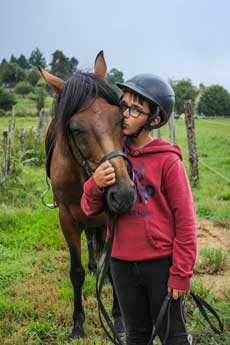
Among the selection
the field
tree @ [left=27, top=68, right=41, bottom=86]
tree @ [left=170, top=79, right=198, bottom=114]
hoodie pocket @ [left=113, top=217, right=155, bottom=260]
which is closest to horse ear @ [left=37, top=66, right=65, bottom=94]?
hoodie pocket @ [left=113, top=217, right=155, bottom=260]

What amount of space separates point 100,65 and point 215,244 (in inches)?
119

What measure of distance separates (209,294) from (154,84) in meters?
2.18

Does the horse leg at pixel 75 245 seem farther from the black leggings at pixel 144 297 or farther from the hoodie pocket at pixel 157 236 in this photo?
the hoodie pocket at pixel 157 236

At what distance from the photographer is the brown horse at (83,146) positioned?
1.88m

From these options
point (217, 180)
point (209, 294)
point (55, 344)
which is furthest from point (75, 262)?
point (217, 180)

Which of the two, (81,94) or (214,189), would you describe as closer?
(81,94)

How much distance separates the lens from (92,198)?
1934 mm

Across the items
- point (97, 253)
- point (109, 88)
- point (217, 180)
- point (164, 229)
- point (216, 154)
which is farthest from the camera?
point (216, 154)

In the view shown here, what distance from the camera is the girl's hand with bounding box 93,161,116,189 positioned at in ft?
5.99

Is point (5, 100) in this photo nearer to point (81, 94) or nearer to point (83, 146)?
point (81, 94)

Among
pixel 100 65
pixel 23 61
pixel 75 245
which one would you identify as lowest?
pixel 75 245

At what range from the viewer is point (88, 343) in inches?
120

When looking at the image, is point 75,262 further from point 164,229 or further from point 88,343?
point 164,229

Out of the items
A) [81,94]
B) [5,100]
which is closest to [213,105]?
[81,94]
